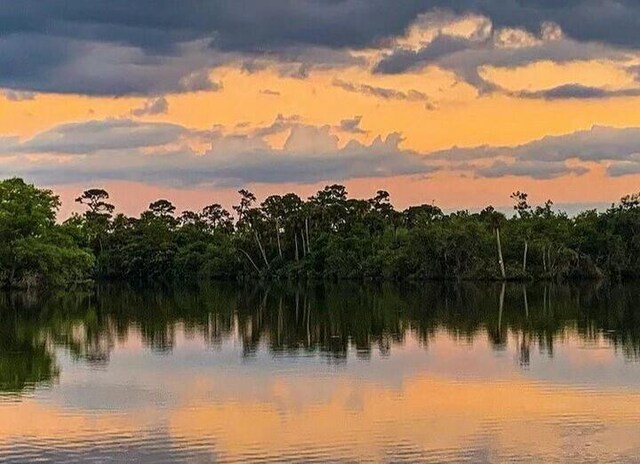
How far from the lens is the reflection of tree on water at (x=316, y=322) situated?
35.6 meters

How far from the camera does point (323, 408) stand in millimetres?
23453

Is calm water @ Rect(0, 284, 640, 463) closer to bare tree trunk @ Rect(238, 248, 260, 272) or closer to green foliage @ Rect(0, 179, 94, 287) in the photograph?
green foliage @ Rect(0, 179, 94, 287)

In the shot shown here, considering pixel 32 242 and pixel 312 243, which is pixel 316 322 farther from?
pixel 312 243

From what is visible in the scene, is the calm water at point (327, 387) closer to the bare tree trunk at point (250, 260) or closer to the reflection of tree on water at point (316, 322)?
the reflection of tree on water at point (316, 322)

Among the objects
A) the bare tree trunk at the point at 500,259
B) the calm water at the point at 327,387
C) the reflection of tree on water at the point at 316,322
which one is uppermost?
the bare tree trunk at the point at 500,259

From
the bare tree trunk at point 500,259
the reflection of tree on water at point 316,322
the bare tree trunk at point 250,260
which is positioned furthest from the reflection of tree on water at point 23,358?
the bare tree trunk at point 250,260

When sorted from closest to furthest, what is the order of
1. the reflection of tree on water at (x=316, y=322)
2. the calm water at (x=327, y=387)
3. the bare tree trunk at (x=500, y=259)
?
the calm water at (x=327, y=387) → the reflection of tree on water at (x=316, y=322) → the bare tree trunk at (x=500, y=259)

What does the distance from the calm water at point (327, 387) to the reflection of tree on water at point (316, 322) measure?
0.42 ft

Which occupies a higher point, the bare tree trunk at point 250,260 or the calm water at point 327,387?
the bare tree trunk at point 250,260

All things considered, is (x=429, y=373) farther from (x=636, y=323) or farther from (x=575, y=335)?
(x=636, y=323)

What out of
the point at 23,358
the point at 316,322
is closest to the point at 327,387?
the point at 23,358

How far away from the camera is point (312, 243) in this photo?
108 meters

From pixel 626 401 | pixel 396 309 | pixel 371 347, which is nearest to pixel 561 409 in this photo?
pixel 626 401

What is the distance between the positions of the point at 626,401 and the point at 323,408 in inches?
252
